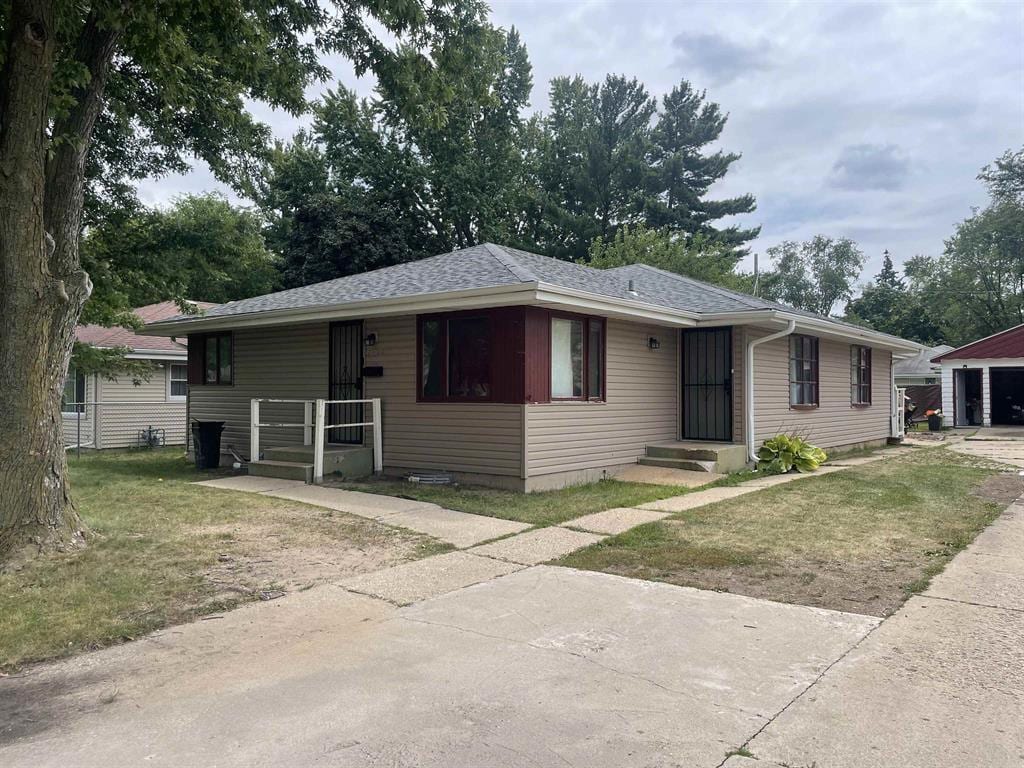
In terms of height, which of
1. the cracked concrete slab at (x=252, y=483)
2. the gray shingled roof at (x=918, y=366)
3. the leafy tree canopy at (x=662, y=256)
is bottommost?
the cracked concrete slab at (x=252, y=483)

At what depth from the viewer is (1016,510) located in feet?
26.1

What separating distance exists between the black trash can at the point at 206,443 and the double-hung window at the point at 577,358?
628 cm

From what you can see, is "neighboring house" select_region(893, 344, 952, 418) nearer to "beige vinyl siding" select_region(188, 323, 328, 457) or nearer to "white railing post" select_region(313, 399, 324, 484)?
"beige vinyl siding" select_region(188, 323, 328, 457)

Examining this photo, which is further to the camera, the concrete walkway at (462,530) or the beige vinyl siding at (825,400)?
the beige vinyl siding at (825,400)

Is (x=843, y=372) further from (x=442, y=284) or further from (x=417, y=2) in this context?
(x=417, y=2)

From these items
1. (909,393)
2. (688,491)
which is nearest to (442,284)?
(688,491)

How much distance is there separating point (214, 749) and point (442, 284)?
7.62 metres

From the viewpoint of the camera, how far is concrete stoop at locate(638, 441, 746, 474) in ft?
35.5

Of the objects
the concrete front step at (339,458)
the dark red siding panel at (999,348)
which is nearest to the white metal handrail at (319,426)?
the concrete front step at (339,458)

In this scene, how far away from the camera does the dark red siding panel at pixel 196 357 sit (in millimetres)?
13922

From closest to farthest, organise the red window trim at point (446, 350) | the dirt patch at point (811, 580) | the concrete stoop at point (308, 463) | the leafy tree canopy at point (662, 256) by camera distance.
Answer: the dirt patch at point (811, 580) < the red window trim at point (446, 350) < the concrete stoop at point (308, 463) < the leafy tree canopy at point (662, 256)

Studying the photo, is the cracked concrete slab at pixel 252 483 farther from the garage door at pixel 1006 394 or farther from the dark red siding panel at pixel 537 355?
the garage door at pixel 1006 394

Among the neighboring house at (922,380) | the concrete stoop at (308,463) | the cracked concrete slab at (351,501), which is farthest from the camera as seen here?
the neighboring house at (922,380)

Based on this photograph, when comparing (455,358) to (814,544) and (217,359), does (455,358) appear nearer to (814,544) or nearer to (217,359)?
(814,544)
